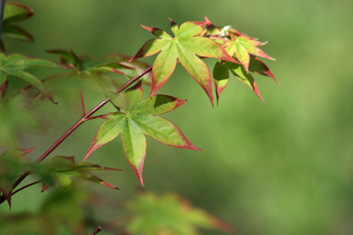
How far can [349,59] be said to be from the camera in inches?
135

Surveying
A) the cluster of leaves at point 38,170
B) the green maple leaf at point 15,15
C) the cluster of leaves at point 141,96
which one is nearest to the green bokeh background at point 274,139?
the green maple leaf at point 15,15

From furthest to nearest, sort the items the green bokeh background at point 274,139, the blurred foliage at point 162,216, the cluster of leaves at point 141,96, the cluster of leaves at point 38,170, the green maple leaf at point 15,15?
the green bokeh background at point 274,139, the blurred foliage at point 162,216, the green maple leaf at point 15,15, the cluster of leaves at point 141,96, the cluster of leaves at point 38,170

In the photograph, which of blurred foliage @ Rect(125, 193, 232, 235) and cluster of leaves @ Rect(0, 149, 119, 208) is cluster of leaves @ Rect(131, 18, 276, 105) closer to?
cluster of leaves @ Rect(0, 149, 119, 208)

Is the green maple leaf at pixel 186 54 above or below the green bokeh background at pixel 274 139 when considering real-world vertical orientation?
above

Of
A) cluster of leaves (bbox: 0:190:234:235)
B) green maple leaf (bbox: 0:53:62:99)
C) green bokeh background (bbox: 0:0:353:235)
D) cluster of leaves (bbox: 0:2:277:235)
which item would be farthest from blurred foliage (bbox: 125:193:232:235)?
green bokeh background (bbox: 0:0:353:235)

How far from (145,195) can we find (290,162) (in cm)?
215

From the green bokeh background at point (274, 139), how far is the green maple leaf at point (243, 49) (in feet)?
7.91

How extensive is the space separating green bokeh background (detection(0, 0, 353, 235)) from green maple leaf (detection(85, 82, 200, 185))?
2.44 m

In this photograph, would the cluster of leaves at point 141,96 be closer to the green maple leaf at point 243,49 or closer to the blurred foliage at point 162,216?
the green maple leaf at point 243,49

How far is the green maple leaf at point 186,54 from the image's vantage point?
2.32 ft

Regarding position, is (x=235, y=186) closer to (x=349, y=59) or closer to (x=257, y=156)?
(x=257, y=156)

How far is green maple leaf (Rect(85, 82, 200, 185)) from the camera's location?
2.31 feet

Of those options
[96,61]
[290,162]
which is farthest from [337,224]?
[96,61]

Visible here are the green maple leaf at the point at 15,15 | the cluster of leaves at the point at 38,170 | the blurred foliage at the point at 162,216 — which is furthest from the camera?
the blurred foliage at the point at 162,216
